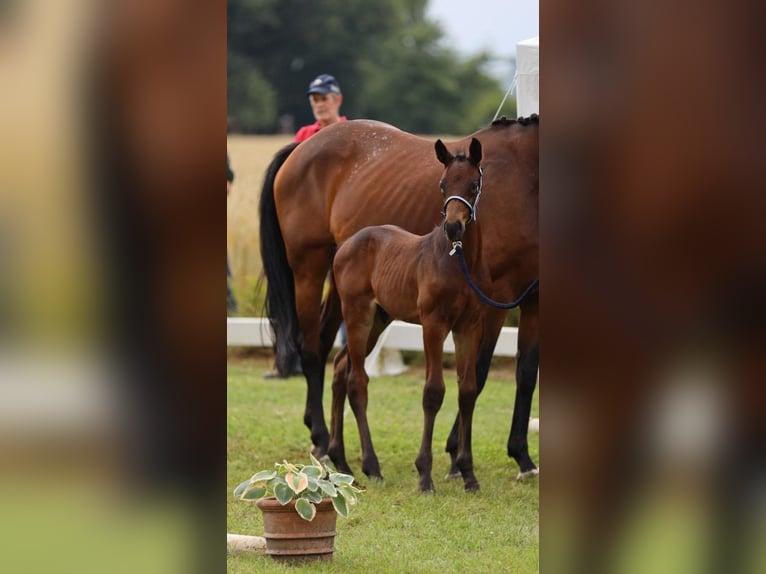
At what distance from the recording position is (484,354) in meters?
6.77

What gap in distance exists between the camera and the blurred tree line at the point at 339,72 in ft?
122

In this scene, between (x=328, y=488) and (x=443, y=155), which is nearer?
(x=328, y=488)

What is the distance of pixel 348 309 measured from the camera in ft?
20.9

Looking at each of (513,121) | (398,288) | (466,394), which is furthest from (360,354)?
(513,121)

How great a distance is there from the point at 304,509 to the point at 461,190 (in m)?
1.81

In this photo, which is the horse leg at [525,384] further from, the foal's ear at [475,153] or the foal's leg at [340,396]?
the foal's ear at [475,153]

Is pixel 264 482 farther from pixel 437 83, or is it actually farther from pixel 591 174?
pixel 437 83

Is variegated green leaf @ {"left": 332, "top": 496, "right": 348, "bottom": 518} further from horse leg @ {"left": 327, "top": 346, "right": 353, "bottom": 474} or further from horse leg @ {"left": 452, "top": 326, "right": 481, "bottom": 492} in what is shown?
horse leg @ {"left": 327, "top": 346, "right": 353, "bottom": 474}

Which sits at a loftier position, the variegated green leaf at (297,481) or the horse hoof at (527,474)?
the variegated green leaf at (297,481)

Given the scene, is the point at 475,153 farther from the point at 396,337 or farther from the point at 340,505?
the point at 396,337

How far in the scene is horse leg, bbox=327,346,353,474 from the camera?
6582 mm

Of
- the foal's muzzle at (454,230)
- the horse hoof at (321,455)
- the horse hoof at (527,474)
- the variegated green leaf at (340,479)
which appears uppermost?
the foal's muzzle at (454,230)

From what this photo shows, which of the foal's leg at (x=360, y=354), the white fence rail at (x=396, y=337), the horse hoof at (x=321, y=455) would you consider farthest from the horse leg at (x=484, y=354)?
the white fence rail at (x=396, y=337)

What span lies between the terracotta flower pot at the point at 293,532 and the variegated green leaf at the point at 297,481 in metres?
0.09
